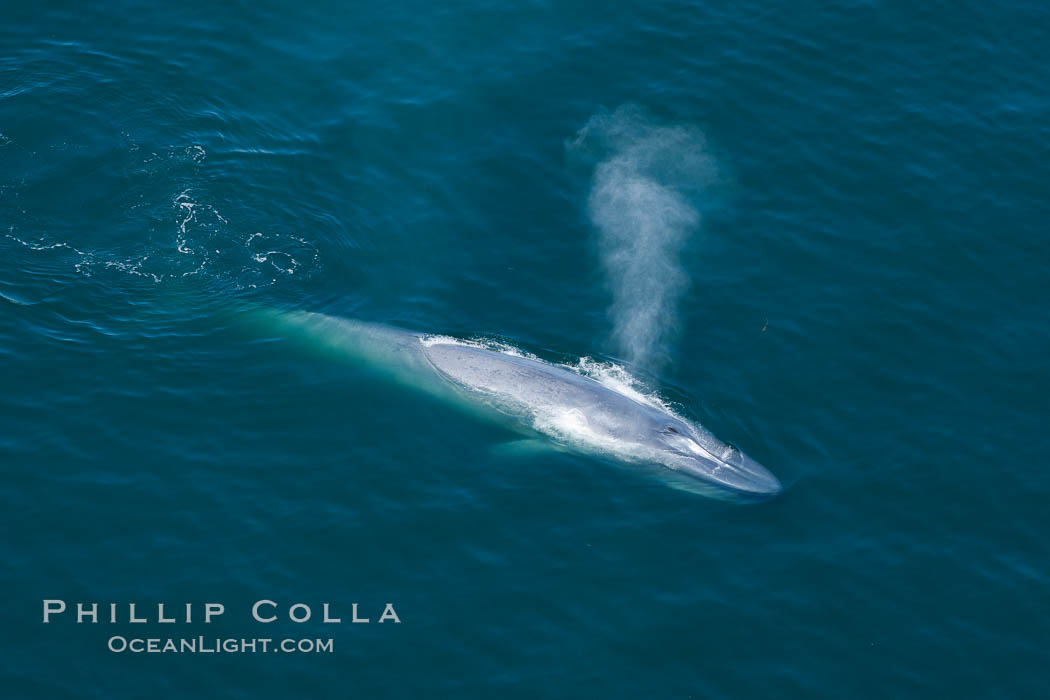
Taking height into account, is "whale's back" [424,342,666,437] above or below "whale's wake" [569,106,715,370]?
below

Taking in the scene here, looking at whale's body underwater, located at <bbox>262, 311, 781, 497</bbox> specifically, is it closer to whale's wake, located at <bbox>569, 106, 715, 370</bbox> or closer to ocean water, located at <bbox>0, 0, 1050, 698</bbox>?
ocean water, located at <bbox>0, 0, 1050, 698</bbox>

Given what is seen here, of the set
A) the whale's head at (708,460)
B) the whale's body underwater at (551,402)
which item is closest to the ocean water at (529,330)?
the whale's body underwater at (551,402)

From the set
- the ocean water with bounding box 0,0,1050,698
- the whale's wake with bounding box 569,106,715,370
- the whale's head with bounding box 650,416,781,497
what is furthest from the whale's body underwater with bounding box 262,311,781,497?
the whale's wake with bounding box 569,106,715,370

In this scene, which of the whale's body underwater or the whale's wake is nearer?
the whale's body underwater

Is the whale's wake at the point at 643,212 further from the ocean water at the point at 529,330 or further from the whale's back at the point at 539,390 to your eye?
the whale's back at the point at 539,390

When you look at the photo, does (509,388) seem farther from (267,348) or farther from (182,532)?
(182,532)

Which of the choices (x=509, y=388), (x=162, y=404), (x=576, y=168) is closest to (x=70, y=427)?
(x=162, y=404)
